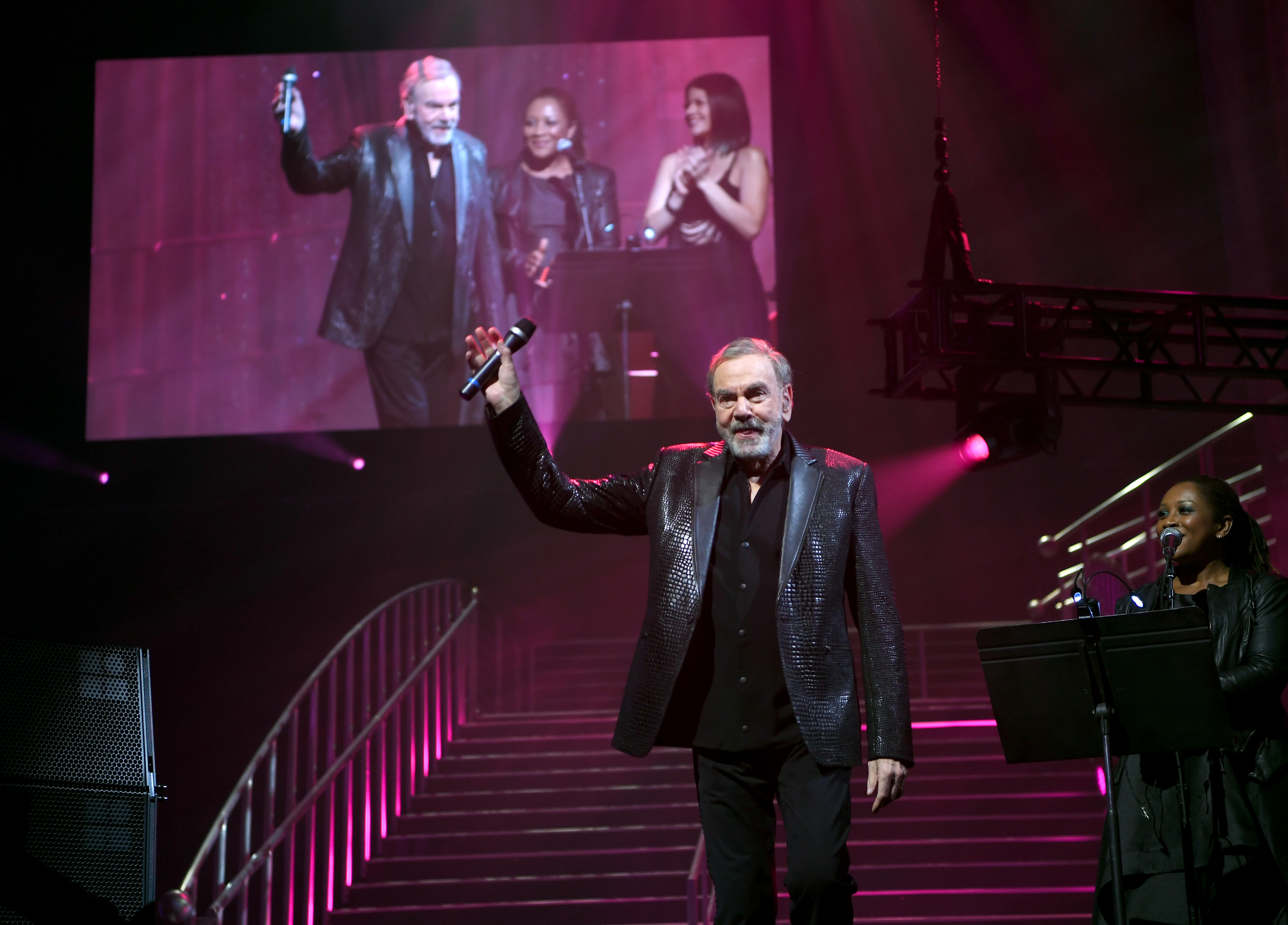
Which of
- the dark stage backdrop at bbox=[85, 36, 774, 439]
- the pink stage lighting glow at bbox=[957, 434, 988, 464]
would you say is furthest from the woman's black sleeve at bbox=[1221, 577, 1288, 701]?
the dark stage backdrop at bbox=[85, 36, 774, 439]

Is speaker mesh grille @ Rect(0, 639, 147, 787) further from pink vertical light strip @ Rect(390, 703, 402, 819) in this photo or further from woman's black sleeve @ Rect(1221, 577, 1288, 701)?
pink vertical light strip @ Rect(390, 703, 402, 819)

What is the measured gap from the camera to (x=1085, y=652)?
3346 mm

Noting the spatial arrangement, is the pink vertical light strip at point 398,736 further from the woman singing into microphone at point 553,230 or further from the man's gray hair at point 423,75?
the man's gray hair at point 423,75

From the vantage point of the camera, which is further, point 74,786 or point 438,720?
point 438,720

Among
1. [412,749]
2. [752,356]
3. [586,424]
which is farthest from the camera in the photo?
[586,424]

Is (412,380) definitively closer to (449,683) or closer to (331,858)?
(449,683)

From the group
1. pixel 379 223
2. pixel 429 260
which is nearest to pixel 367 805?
pixel 429 260

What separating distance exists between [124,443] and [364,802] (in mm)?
5496

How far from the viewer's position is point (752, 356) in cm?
307

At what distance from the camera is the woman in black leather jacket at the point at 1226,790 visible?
339cm

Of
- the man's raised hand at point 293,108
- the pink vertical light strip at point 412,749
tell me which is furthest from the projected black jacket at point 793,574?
the man's raised hand at point 293,108

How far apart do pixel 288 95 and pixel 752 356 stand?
8.08m

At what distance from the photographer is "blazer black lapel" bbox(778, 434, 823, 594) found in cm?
297

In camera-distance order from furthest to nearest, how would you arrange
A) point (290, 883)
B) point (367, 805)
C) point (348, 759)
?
1. point (367, 805)
2. point (348, 759)
3. point (290, 883)
